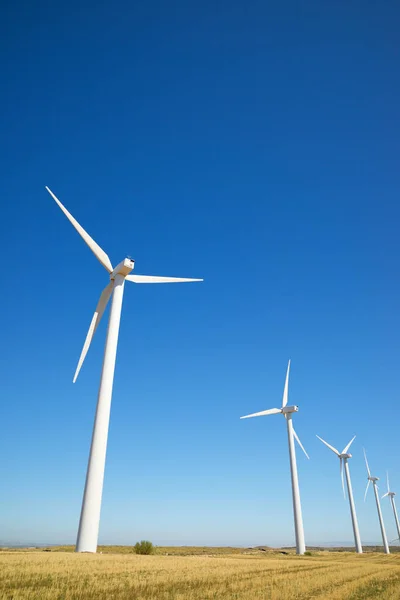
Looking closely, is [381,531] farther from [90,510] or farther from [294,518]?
[90,510]

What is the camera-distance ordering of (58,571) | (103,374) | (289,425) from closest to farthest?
(58,571) → (103,374) → (289,425)

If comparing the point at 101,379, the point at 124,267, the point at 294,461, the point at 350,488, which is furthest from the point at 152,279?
the point at 350,488

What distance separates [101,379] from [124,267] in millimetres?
14491

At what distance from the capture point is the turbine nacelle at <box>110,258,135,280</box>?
4772cm

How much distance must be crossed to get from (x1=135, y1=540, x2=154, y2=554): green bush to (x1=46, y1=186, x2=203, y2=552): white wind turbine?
2214 cm

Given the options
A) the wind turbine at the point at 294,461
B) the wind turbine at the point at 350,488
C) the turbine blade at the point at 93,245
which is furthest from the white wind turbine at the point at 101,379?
the wind turbine at the point at 350,488

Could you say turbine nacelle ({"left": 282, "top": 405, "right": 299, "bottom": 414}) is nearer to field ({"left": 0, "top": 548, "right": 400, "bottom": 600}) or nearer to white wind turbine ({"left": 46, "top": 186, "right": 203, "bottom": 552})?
white wind turbine ({"left": 46, "top": 186, "right": 203, "bottom": 552})

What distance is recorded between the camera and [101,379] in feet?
128

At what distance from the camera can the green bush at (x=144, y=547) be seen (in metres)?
52.3

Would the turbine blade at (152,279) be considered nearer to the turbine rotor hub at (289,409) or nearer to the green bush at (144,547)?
the green bush at (144,547)

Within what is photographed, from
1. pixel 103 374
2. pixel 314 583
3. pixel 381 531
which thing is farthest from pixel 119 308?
pixel 381 531

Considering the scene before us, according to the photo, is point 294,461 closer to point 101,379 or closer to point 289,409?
point 289,409

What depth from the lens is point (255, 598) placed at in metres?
14.9

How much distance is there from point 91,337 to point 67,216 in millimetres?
15232
